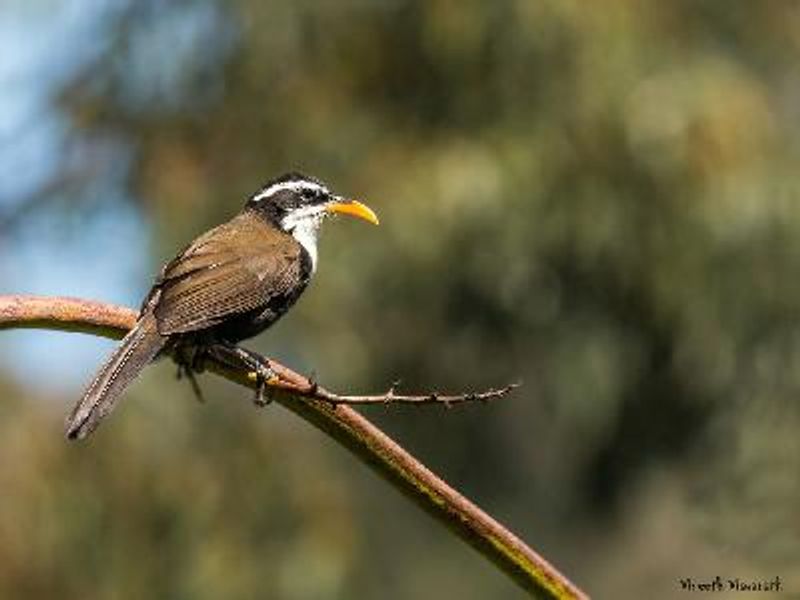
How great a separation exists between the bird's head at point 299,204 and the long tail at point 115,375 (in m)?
1.34

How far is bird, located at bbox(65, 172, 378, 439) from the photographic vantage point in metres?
4.13

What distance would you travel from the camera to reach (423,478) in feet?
9.97

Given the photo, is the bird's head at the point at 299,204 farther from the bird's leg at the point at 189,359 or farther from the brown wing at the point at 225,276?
the bird's leg at the point at 189,359

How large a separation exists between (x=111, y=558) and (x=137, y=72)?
3.24 m

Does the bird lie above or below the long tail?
above

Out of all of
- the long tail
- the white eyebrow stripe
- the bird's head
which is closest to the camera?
the long tail

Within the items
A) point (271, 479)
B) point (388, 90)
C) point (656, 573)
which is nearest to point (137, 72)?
point (388, 90)

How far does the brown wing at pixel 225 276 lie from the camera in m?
4.66

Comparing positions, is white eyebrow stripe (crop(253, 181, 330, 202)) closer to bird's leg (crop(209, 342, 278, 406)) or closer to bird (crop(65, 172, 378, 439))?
bird (crop(65, 172, 378, 439))

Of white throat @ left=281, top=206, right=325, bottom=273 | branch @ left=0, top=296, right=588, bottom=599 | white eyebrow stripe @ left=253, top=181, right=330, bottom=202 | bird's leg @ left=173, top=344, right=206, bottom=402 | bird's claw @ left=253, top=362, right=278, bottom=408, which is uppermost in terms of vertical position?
white eyebrow stripe @ left=253, top=181, right=330, bottom=202

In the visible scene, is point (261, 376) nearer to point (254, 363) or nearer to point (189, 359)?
point (254, 363)

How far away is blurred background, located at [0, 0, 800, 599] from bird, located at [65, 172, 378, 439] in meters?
4.14

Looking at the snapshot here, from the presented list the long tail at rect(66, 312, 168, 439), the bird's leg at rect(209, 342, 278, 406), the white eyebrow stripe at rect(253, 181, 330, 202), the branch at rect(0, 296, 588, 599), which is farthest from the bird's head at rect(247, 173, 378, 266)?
the branch at rect(0, 296, 588, 599)

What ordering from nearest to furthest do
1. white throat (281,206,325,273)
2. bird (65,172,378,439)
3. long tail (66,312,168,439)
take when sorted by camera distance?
long tail (66,312,168,439), bird (65,172,378,439), white throat (281,206,325,273)
